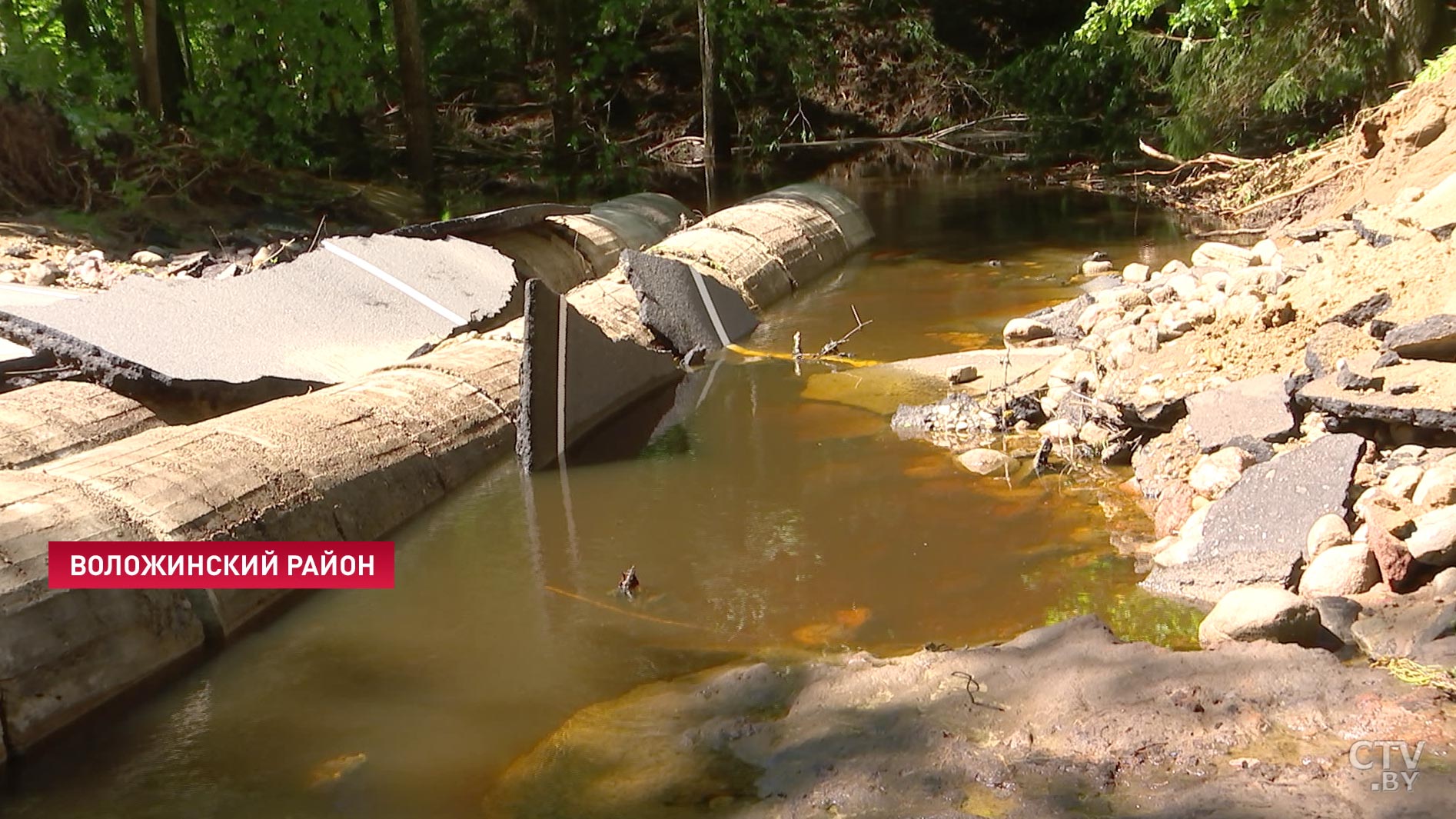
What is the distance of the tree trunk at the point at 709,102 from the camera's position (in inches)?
787

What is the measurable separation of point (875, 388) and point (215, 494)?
4203 millimetres

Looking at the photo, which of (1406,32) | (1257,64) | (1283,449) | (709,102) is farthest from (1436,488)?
(709,102)

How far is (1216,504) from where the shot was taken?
520cm

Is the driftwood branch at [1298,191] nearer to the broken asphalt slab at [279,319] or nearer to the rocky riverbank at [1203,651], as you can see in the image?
the rocky riverbank at [1203,651]

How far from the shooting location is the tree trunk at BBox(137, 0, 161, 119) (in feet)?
42.9

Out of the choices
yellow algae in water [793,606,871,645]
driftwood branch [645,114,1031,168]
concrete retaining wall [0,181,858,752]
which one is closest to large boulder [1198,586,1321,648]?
yellow algae in water [793,606,871,645]

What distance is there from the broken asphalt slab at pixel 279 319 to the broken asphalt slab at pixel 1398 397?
505cm

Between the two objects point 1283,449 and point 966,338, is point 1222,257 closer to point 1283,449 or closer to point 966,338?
point 966,338

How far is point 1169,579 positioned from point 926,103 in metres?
19.8

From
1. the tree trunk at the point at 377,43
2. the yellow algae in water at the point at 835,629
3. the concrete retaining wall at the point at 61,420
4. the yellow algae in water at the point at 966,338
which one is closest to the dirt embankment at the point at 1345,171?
the yellow algae in water at the point at 966,338

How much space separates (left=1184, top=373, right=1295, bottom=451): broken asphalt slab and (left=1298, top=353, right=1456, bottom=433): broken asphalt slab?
0.16 meters

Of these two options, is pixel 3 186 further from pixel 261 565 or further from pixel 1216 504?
pixel 1216 504

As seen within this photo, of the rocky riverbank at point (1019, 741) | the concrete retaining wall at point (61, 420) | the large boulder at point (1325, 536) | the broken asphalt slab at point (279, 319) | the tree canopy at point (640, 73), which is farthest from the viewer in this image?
the tree canopy at point (640, 73)

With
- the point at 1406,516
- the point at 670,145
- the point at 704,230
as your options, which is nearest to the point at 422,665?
the point at 1406,516
